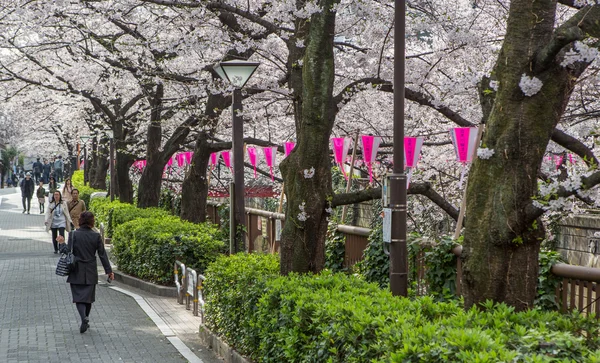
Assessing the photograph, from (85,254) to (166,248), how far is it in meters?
4.02

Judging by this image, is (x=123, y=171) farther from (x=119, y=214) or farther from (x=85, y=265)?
(x=85, y=265)

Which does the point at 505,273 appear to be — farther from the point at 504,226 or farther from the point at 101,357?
the point at 101,357

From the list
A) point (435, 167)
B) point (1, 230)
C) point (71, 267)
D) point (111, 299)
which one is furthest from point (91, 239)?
point (1, 230)

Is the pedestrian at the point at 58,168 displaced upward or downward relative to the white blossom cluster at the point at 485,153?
upward

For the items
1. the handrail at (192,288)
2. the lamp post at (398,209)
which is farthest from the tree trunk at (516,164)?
the handrail at (192,288)

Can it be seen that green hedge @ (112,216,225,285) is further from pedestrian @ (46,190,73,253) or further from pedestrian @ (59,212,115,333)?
pedestrian @ (59,212,115,333)

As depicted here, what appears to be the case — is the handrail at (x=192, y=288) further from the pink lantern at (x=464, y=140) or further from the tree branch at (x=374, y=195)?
the pink lantern at (x=464, y=140)

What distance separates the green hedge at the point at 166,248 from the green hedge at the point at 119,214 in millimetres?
2842

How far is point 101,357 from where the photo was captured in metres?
9.54

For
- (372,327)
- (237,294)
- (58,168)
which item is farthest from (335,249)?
(58,168)

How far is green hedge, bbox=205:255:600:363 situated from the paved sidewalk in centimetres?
115

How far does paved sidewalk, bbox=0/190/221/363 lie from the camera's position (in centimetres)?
972

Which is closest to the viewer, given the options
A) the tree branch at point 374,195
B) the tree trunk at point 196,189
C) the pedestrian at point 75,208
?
the tree branch at point 374,195

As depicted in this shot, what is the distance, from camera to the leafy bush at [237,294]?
870 centimetres
